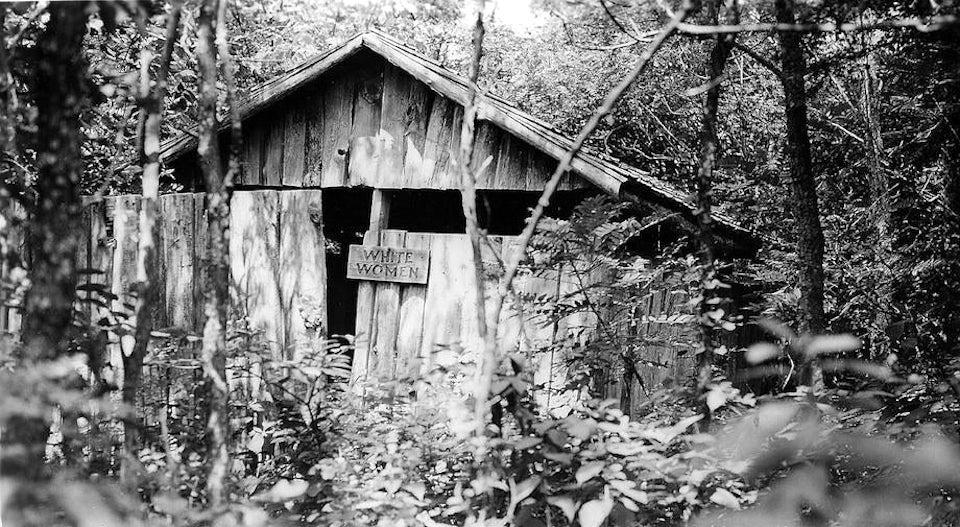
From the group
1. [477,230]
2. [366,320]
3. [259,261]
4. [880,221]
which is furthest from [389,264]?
[880,221]

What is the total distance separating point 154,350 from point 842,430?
3.54 m

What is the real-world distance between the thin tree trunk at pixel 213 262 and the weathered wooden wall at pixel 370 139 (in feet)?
10.1

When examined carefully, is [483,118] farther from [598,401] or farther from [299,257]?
[598,401]

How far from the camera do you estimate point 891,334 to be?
3.27 m

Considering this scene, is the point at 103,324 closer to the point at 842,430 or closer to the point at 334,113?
the point at 842,430

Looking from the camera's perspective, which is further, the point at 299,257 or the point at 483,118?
the point at 483,118

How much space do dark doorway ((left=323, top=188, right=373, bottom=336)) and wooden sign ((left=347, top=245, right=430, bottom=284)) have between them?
5.50 ft

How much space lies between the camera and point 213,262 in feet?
9.09

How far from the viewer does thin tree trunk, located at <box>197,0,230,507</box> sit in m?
2.65

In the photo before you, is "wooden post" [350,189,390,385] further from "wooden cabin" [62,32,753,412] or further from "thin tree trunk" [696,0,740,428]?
"thin tree trunk" [696,0,740,428]

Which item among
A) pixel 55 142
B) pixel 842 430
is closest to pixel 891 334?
pixel 842 430

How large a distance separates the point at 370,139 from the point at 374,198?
0.52m

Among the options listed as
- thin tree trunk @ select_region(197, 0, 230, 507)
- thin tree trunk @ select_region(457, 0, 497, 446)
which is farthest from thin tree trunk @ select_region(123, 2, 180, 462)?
thin tree trunk @ select_region(457, 0, 497, 446)

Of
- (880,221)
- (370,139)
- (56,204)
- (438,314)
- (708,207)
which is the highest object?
(370,139)
